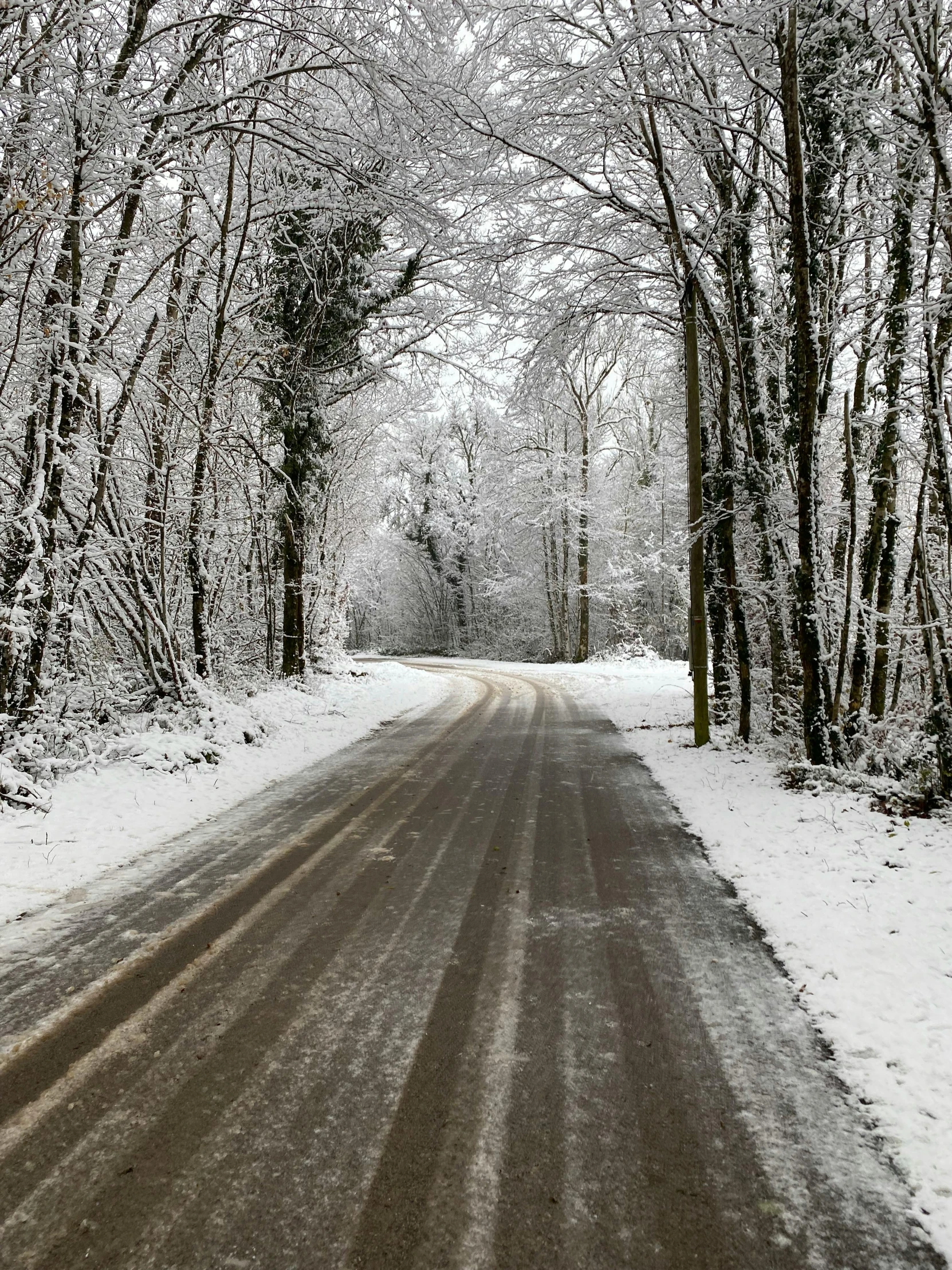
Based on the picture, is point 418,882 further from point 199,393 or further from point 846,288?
point 846,288

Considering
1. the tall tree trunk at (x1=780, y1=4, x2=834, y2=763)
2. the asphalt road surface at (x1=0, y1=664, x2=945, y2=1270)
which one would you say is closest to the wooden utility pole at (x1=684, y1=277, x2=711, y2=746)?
the tall tree trunk at (x1=780, y1=4, x2=834, y2=763)

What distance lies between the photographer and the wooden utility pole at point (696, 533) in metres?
9.33

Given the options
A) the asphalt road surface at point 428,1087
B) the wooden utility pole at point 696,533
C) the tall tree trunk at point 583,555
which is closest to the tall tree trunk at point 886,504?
the wooden utility pole at point 696,533

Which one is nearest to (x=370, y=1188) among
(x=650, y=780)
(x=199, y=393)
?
(x=650, y=780)

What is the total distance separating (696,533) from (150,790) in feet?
24.8

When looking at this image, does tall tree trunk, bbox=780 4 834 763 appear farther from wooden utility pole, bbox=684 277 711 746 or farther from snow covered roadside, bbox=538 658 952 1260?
wooden utility pole, bbox=684 277 711 746

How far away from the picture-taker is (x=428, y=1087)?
2.53 metres

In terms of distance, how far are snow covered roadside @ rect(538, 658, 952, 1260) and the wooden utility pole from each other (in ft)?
5.39

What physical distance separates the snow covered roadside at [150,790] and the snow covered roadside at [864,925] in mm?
4462

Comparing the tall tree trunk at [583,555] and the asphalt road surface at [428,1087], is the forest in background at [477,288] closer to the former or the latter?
the asphalt road surface at [428,1087]

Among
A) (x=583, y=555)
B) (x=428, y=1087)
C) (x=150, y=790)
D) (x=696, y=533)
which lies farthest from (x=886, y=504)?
(x=583, y=555)

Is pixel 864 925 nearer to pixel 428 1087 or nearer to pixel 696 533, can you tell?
pixel 428 1087

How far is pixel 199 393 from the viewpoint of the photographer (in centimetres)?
973

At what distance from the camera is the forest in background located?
646 centimetres
